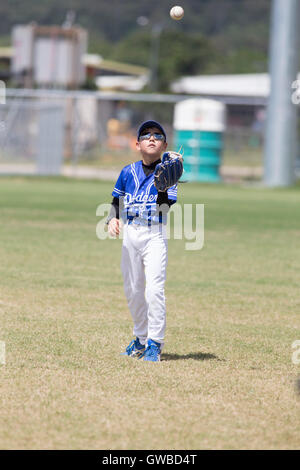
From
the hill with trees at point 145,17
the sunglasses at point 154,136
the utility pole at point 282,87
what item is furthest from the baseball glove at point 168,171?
the hill with trees at point 145,17

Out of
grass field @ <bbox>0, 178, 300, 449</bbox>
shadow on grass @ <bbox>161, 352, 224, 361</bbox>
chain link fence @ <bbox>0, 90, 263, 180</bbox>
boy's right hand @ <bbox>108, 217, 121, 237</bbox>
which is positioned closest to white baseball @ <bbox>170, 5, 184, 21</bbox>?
boy's right hand @ <bbox>108, 217, 121, 237</bbox>

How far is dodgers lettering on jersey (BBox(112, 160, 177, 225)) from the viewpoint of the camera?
6281 mm

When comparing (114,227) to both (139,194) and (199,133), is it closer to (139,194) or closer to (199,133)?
(139,194)

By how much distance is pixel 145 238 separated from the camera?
247 inches

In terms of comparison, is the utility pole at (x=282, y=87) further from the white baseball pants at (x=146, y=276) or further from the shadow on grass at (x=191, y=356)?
the white baseball pants at (x=146, y=276)

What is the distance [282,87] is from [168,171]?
2061 cm

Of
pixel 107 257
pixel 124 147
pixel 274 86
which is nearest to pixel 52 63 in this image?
pixel 124 147

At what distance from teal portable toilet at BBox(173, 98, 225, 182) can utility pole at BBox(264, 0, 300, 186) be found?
2.09 m

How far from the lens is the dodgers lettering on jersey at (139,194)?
628cm

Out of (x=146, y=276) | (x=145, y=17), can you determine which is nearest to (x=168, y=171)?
(x=146, y=276)

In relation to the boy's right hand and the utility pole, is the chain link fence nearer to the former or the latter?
the utility pole

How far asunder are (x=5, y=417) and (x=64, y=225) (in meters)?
10.4

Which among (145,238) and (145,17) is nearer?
(145,238)

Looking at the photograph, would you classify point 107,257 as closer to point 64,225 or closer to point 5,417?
point 64,225
